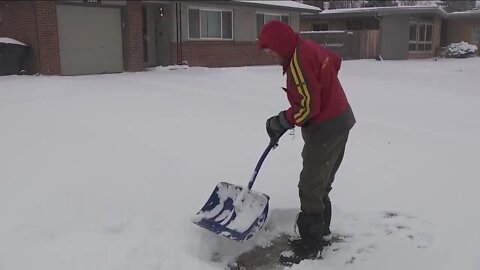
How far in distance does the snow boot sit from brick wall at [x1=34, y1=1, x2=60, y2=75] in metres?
12.4

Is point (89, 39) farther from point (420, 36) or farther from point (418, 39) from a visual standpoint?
point (420, 36)

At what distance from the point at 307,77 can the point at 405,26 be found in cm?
2759

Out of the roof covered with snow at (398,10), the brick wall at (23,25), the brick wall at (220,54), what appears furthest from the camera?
the roof covered with snow at (398,10)

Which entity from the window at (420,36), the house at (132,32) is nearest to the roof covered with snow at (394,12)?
the window at (420,36)

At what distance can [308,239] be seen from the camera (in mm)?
3689

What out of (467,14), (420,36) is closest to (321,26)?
(420,36)

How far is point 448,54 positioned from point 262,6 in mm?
15256

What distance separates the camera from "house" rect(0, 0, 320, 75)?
14398 millimetres

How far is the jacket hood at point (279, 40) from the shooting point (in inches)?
131

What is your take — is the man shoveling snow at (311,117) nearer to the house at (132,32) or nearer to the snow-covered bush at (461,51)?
the house at (132,32)

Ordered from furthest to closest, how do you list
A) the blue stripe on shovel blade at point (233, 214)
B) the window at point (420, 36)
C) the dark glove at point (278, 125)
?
1. the window at point (420, 36)
2. the blue stripe on shovel blade at point (233, 214)
3. the dark glove at point (278, 125)

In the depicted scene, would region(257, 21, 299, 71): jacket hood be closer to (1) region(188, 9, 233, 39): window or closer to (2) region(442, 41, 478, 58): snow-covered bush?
(1) region(188, 9, 233, 39): window

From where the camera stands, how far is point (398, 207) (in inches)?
175

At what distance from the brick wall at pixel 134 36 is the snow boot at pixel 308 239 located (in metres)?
13.8
